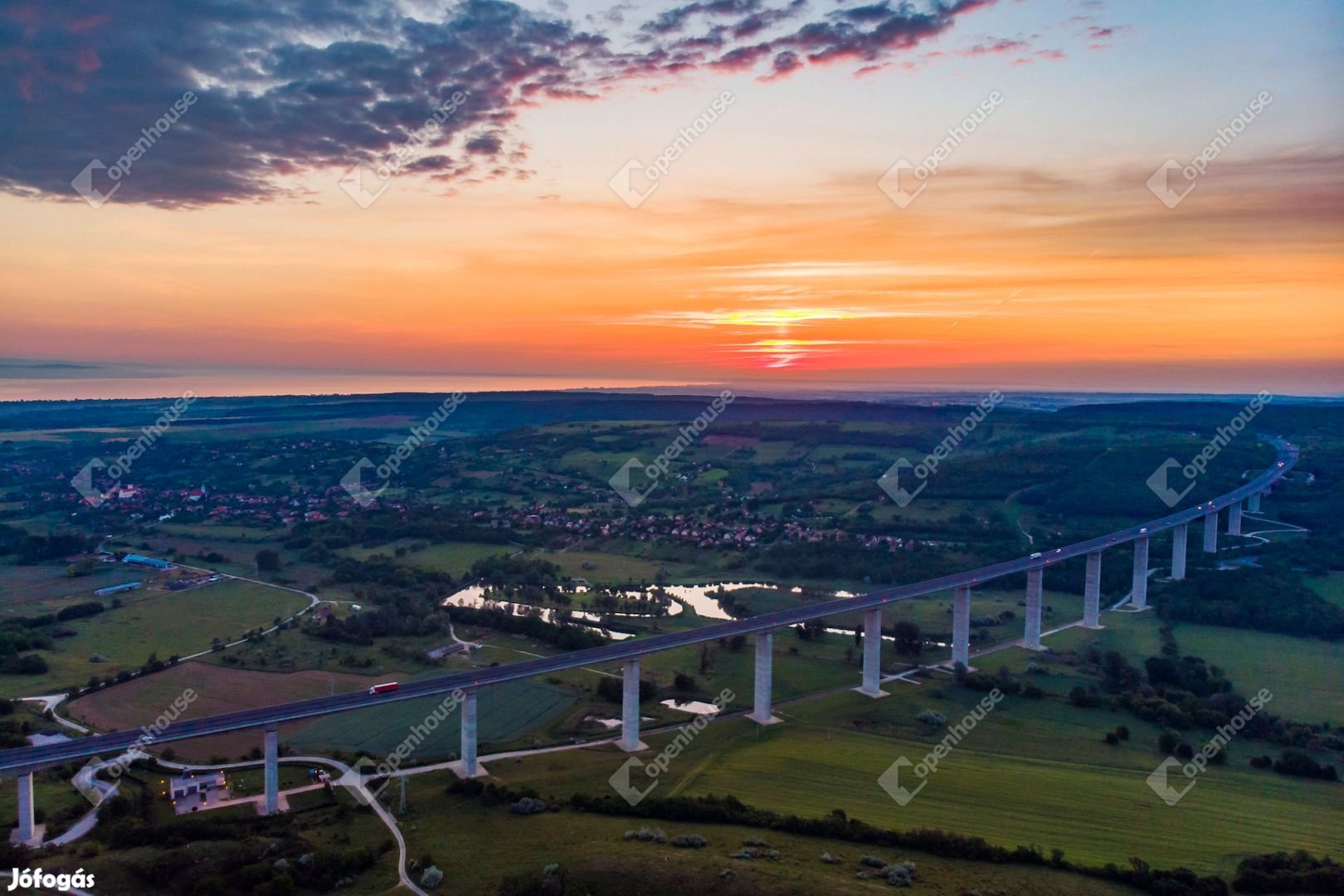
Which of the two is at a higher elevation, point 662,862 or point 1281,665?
point 662,862

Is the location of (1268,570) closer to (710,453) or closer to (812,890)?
(812,890)

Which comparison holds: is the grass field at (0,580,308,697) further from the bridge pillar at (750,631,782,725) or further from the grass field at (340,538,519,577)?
the bridge pillar at (750,631,782,725)

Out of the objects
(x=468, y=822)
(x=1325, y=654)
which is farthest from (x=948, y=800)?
(x=1325, y=654)

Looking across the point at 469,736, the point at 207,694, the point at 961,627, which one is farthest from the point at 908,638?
the point at 207,694

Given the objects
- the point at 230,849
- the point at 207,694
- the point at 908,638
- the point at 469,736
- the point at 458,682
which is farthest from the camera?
the point at 908,638

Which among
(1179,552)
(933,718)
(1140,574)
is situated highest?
(1179,552)
